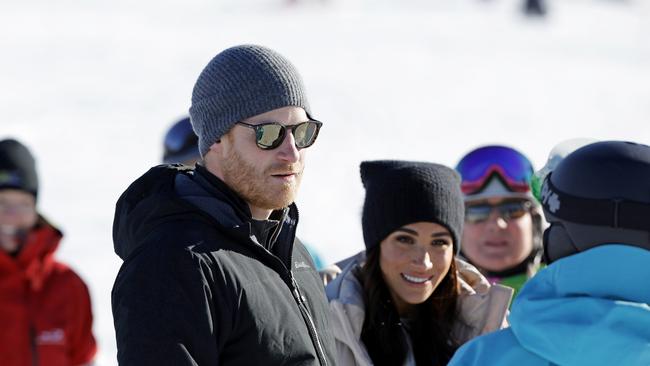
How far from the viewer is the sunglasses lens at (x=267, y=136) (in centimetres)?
321

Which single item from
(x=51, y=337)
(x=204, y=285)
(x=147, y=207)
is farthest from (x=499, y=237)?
(x=204, y=285)

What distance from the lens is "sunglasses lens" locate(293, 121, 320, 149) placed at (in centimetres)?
328

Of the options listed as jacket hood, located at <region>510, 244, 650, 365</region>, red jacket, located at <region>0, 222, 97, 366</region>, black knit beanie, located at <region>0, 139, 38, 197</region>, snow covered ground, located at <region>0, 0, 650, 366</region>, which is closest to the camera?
jacket hood, located at <region>510, 244, 650, 365</region>

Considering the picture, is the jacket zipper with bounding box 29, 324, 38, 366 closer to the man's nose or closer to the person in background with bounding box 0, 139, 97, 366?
the person in background with bounding box 0, 139, 97, 366

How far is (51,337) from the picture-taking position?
5.26 metres

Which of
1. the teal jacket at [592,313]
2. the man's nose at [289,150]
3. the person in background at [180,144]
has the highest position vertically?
the man's nose at [289,150]

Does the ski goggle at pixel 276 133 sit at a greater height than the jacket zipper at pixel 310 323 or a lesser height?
greater

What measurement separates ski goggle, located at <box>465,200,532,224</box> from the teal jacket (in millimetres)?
2686

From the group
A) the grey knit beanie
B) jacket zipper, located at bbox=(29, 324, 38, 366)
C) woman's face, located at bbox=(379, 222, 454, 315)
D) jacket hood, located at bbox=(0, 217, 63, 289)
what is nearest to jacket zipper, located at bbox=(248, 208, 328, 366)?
the grey knit beanie

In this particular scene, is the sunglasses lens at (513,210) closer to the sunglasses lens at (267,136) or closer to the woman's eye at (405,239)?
the woman's eye at (405,239)

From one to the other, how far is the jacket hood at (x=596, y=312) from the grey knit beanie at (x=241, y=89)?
104cm

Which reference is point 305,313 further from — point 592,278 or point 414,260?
point 414,260

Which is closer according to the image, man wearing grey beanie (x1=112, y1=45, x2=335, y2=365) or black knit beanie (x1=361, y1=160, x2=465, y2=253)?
man wearing grey beanie (x1=112, y1=45, x2=335, y2=365)

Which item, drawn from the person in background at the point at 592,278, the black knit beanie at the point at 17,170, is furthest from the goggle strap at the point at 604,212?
the black knit beanie at the point at 17,170
